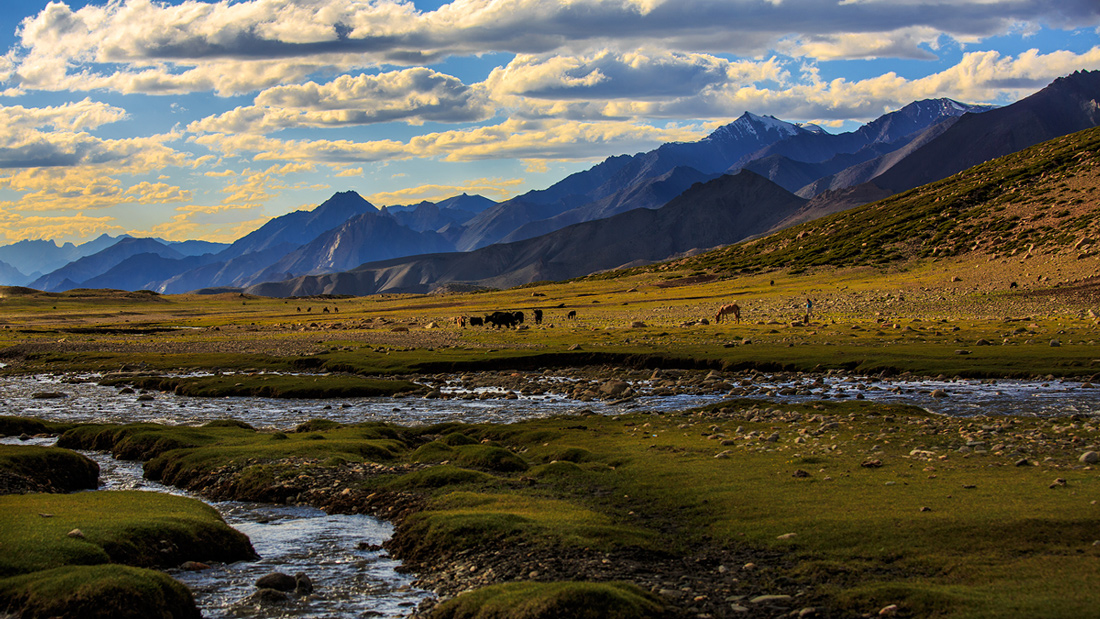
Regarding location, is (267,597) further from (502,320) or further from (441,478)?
(502,320)

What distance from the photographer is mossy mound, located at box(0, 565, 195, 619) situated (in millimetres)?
11711

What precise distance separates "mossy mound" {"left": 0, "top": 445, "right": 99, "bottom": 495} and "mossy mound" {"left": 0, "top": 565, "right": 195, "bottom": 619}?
30.0ft

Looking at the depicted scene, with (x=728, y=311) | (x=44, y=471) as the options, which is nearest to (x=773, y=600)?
(x=44, y=471)

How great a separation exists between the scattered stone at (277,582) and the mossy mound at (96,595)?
1263 millimetres

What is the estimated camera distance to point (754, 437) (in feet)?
78.6

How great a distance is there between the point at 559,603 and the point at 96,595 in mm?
7202

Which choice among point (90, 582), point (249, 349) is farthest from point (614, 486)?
point (249, 349)

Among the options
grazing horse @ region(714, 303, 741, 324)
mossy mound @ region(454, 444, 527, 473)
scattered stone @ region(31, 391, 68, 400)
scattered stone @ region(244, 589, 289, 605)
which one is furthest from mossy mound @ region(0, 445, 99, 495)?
grazing horse @ region(714, 303, 741, 324)

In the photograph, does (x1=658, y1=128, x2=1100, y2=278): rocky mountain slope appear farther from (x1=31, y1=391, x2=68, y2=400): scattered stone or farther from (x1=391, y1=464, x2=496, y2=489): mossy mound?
(x1=31, y1=391, x2=68, y2=400): scattered stone

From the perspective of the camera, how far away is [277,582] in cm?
1405

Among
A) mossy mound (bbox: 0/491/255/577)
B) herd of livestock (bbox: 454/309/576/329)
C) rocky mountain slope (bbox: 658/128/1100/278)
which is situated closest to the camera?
mossy mound (bbox: 0/491/255/577)

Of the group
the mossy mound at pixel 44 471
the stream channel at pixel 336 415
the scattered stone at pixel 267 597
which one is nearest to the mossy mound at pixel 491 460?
the stream channel at pixel 336 415

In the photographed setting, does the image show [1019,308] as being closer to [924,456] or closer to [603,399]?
[603,399]

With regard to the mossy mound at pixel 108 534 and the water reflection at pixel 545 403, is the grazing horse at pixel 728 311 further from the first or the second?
the mossy mound at pixel 108 534
